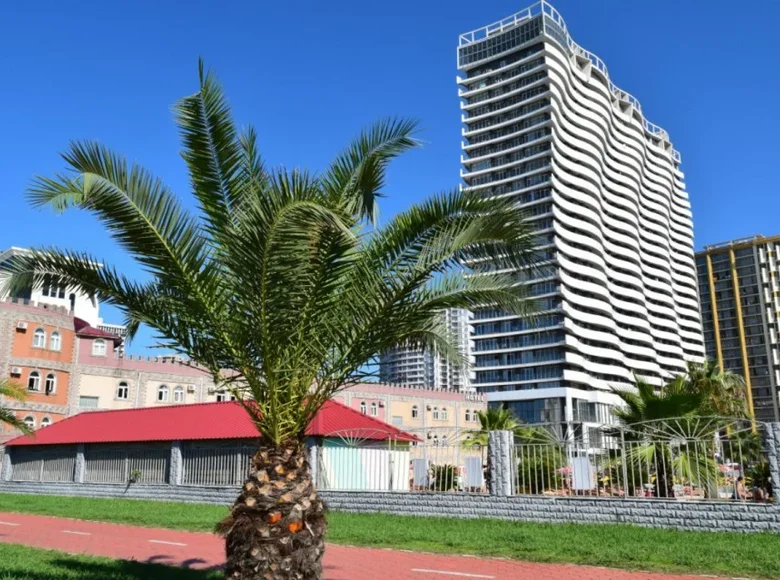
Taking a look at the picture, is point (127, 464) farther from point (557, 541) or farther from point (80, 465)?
point (557, 541)

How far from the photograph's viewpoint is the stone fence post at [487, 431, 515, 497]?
17.4 metres

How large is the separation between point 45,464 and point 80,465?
3137mm

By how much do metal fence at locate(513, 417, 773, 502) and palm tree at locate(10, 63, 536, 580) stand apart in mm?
8055

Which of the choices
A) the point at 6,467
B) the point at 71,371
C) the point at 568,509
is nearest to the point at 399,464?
the point at 568,509

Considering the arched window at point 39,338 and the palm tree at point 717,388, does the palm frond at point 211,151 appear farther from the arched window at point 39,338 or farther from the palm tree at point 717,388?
the arched window at point 39,338

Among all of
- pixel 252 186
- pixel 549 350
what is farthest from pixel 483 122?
pixel 252 186

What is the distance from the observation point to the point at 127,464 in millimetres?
27688

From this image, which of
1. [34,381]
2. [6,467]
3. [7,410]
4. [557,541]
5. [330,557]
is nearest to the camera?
[330,557]

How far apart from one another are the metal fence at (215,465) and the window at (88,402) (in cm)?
2758

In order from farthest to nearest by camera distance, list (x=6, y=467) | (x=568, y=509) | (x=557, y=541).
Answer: (x=6, y=467) → (x=568, y=509) → (x=557, y=541)

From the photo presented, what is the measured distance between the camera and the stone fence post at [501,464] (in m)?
17.4

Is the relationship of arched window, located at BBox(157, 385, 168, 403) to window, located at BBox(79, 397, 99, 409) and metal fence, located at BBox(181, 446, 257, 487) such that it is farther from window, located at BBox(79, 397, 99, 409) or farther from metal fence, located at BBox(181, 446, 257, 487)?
metal fence, located at BBox(181, 446, 257, 487)

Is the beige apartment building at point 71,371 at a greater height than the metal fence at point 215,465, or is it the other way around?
the beige apartment building at point 71,371

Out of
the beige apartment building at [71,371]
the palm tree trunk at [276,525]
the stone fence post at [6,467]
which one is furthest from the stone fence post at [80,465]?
the palm tree trunk at [276,525]
